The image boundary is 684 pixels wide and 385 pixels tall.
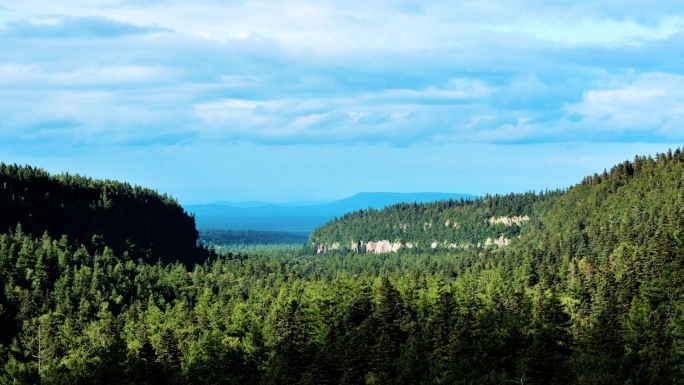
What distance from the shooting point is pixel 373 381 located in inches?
3942

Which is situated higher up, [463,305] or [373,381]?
[463,305]

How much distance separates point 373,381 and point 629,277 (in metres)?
45.8

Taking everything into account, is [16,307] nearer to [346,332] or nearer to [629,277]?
[346,332]

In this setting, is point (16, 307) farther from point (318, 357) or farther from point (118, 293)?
point (318, 357)

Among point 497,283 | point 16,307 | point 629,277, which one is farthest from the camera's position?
point 16,307

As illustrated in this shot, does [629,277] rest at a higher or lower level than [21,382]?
higher

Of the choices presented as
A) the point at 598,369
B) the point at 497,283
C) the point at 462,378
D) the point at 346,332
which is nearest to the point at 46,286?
the point at 346,332

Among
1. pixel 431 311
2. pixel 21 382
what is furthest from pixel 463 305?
pixel 21 382

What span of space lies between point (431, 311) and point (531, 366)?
A: 43.5 meters

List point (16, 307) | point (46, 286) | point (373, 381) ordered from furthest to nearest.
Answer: point (46, 286) → point (16, 307) → point (373, 381)

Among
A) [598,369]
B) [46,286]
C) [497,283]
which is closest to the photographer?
[598,369]

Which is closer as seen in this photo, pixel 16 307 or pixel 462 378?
pixel 462 378

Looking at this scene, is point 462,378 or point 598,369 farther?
point 462,378

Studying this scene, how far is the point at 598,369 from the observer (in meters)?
84.8
